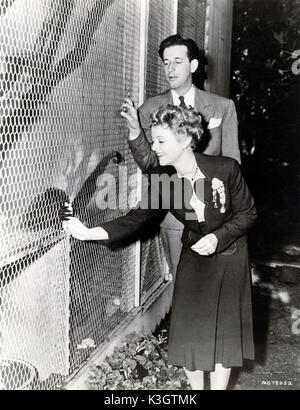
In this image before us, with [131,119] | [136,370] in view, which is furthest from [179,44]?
[136,370]

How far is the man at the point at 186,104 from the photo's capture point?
3797mm

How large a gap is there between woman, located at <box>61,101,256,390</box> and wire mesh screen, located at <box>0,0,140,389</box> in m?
0.47

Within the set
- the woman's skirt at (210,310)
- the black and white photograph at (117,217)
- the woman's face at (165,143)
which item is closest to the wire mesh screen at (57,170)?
the black and white photograph at (117,217)

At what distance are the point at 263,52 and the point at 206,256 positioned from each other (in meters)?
7.47

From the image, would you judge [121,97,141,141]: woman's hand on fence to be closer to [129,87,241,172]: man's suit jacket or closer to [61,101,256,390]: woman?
[129,87,241,172]: man's suit jacket

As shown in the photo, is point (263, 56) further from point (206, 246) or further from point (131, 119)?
point (206, 246)

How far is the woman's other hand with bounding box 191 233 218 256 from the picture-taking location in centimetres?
296

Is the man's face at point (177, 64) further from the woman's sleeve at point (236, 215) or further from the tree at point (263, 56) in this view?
the tree at point (263, 56)

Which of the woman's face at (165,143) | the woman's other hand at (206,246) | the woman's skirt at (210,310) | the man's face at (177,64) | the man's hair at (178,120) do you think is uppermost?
the man's face at (177,64)

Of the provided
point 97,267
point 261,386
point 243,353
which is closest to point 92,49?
point 97,267

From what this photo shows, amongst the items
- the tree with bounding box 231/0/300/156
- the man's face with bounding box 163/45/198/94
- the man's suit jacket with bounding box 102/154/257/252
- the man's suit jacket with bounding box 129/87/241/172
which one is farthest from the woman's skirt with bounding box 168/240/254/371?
the tree with bounding box 231/0/300/156

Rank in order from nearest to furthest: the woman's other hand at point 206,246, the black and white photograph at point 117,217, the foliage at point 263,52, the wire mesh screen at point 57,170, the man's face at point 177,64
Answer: the wire mesh screen at point 57,170 → the black and white photograph at point 117,217 → the woman's other hand at point 206,246 → the man's face at point 177,64 → the foliage at point 263,52

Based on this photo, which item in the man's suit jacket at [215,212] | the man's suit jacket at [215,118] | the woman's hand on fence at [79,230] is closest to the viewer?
the woman's hand on fence at [79,230]
